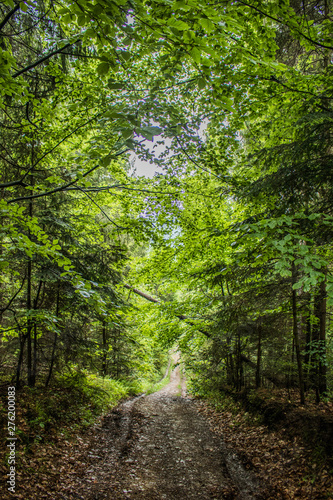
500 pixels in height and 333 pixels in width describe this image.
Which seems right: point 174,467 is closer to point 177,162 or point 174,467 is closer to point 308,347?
point 308,347

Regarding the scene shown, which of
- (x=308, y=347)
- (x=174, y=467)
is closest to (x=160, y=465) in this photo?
(x=174, y=467)

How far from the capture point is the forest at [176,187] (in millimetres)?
2980

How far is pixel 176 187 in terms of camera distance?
6020 millimetres

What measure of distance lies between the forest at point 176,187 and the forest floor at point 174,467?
11 cm

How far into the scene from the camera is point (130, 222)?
19.6 ft

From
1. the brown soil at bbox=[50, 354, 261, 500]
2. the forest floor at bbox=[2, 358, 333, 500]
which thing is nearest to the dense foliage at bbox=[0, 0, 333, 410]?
the forest floor at bbox=[2, 358, 333, 500]

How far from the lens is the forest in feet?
9.78

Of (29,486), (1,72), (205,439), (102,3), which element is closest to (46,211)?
(1,72)

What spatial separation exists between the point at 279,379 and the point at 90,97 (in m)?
9.86

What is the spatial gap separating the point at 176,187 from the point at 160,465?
6.41 meters

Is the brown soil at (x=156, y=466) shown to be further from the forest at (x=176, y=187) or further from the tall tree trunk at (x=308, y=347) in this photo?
the tall tree trunk at (x=308, y=347)

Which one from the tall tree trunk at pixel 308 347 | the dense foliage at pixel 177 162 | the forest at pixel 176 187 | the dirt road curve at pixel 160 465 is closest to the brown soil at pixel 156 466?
the dirt road curve at pixel 160 465

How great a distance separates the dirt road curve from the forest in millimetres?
732

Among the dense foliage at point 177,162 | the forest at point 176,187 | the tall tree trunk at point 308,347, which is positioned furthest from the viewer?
the tall tree trunk at point 308,347
